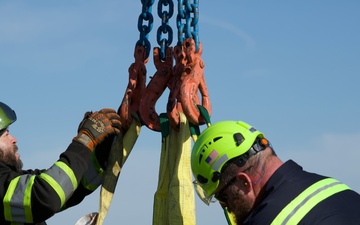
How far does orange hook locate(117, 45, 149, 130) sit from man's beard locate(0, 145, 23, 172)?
906 millimetres

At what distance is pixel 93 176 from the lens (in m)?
7.35

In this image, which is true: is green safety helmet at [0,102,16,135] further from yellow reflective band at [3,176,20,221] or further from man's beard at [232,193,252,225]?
man's beard at [232,193,252,225]

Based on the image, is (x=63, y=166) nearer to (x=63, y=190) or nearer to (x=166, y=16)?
(x=63, y=190)

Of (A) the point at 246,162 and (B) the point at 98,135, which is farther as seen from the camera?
(B) the point at 98,135

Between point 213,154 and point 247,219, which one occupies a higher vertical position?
point 213,154

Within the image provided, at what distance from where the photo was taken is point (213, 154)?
4.90 meters

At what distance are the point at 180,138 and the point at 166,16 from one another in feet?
3.06

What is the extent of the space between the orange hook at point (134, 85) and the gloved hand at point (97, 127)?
82 millimetres

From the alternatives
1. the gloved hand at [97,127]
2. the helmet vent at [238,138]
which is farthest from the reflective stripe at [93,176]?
the helmet vent at [238,138]

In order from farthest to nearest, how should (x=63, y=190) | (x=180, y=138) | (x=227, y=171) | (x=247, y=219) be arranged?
(x=180, y=138)
(x=63, y=190)
(x=227, y=171)
(x=247, y=219)

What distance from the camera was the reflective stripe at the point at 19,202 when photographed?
257 inches

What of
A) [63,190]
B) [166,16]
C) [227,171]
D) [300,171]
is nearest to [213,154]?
[227,171]

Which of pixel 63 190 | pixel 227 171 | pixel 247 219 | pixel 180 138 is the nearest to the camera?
pixel 247 219

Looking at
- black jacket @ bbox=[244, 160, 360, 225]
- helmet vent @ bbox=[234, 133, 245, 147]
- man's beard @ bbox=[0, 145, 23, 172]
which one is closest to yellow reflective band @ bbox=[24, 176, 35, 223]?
man's beard @ bbox=[0, 145, 23, 172]
